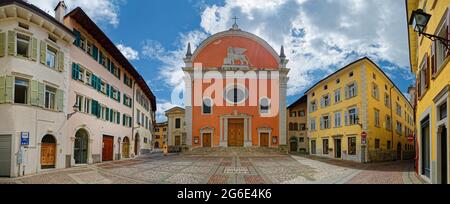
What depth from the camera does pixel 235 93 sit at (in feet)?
127

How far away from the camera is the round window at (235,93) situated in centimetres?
3856

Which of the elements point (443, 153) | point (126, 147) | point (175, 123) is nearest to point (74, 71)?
point (126, 147)

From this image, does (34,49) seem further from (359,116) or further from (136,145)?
(359,116)

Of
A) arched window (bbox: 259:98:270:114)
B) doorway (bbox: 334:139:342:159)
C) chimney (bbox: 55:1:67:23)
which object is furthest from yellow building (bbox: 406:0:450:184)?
arched window (bbox: 259:98:270:114)

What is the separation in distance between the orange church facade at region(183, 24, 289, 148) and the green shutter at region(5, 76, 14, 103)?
24588mm

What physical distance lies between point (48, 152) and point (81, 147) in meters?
3.90

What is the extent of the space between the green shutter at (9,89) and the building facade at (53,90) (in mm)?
37

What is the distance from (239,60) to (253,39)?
342 cm

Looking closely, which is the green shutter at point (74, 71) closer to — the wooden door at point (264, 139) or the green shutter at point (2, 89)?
the green shutter at point (2, 89)

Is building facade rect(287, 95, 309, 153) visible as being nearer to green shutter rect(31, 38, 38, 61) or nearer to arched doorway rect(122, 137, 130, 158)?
arched doorway rect(122, 137, 130, 158)

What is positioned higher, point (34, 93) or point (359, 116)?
point (34, 93)

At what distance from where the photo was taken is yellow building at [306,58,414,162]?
1018 inches

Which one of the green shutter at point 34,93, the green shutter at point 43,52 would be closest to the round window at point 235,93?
the green shutter at point 43,52

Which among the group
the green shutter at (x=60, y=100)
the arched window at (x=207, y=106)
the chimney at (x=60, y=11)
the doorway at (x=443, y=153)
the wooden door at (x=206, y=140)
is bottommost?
the wooden door at (x=206, y=140)
